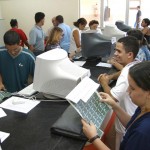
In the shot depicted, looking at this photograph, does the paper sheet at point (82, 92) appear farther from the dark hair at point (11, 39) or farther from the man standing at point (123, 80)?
the dark hair at point (11, 39)

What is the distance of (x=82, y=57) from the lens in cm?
342

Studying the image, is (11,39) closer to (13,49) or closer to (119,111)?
(13,49)

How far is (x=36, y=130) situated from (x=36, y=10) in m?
6.26

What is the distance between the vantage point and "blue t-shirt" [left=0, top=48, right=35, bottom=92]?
2.30 metres

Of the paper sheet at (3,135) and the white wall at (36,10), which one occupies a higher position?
the white wall at (36,10)

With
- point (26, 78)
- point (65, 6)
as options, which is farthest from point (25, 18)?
point (26, 78)

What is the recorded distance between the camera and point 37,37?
13.4ft

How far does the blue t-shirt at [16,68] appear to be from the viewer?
2301 millimetres

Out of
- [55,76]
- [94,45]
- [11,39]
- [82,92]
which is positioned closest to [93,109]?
[82,92]

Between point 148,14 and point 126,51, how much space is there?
5679 millimetres

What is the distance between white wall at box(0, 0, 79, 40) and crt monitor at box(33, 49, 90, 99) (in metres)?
5.41

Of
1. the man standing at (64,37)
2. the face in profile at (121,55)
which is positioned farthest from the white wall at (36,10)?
the face in profile at (121,55)

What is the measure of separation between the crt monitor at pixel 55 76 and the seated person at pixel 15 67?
55cm

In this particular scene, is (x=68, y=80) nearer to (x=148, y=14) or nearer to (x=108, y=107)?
(x=108, y=107)
